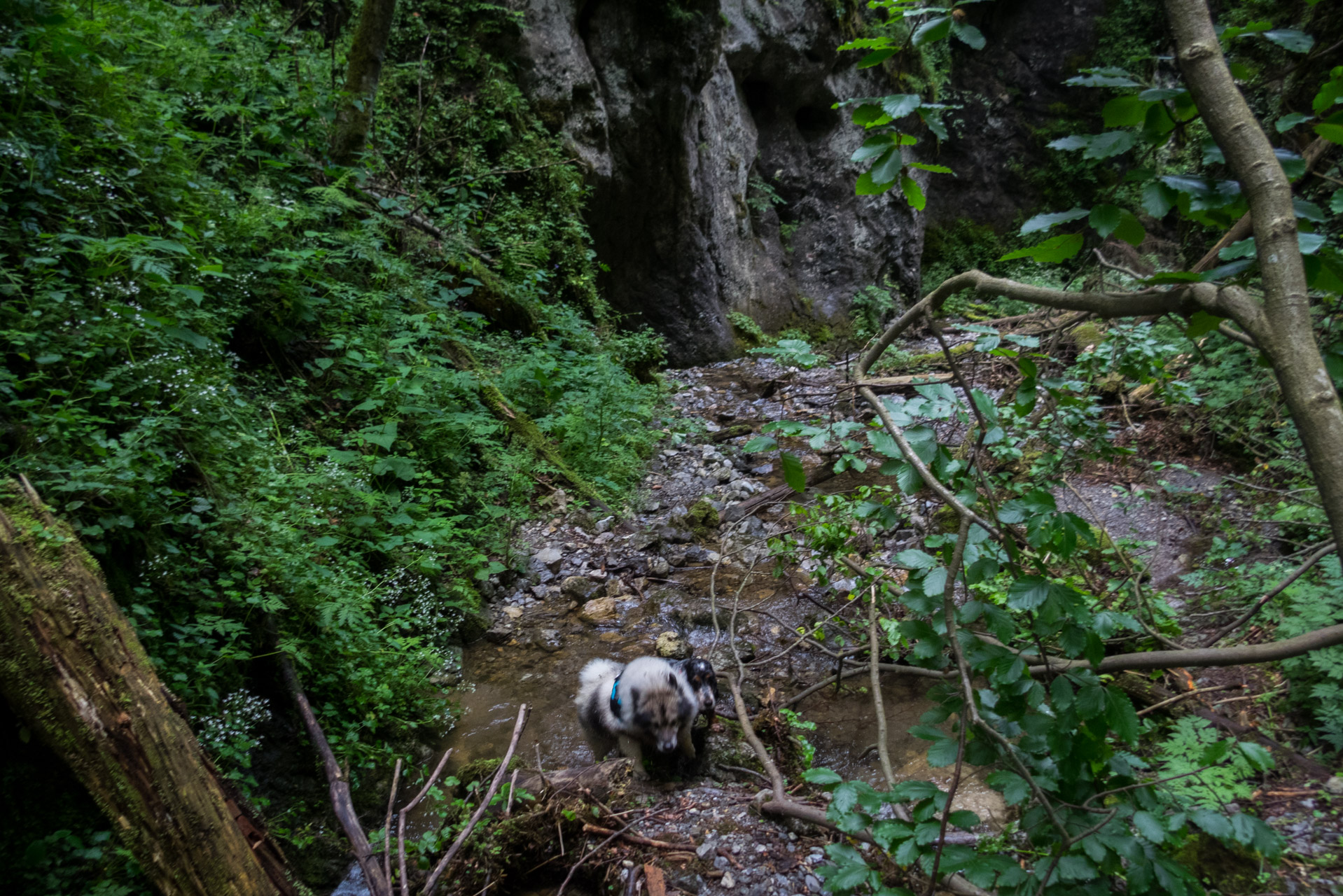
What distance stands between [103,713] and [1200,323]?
106 inches

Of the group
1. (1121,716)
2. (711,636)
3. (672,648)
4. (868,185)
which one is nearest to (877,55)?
(868,185)

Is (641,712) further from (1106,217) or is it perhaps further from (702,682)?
(1106,217)

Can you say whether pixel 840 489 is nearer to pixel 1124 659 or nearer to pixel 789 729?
pixel 789 729

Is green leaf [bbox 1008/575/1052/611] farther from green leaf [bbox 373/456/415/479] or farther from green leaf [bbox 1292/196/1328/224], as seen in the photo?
green leaf [bbox 373/456/415/479]

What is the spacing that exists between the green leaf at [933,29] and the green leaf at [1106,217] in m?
0.46

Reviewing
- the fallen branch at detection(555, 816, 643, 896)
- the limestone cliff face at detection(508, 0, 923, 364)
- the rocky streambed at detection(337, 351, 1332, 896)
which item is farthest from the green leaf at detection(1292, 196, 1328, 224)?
the limestone cliff face at detection(508, 0, 923, 364)

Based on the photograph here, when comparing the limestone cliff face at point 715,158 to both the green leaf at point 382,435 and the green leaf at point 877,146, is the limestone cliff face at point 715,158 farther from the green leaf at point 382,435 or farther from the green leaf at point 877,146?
the green leaf at point 877,146

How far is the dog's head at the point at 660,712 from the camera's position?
2928mm

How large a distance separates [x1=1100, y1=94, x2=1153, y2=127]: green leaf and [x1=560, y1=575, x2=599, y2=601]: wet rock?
4220mm

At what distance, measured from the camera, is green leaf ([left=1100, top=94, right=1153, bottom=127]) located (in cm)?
111

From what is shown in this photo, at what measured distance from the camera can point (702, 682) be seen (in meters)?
3.22

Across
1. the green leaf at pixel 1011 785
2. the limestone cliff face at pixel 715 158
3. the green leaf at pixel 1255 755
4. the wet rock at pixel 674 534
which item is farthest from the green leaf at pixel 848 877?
the limestone cliff face at pixel 715 158

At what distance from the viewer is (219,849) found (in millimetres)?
1755

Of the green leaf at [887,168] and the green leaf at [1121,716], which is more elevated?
the green leaf at [887,168]
